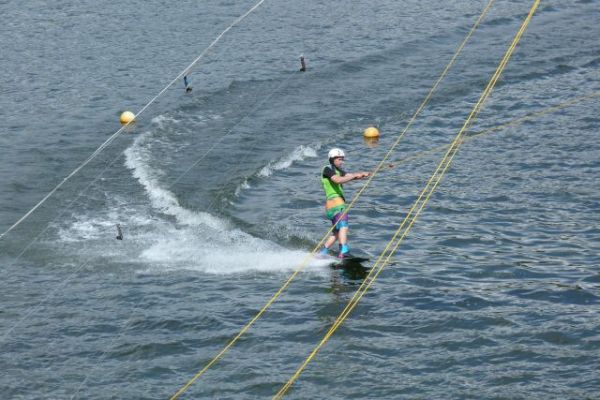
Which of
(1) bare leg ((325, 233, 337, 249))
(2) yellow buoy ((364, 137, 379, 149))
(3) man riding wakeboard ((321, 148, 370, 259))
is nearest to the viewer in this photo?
(3) man riding wakeboard ((321, 148, 370, 259))

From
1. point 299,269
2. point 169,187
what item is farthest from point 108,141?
point 299,269

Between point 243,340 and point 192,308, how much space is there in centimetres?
174

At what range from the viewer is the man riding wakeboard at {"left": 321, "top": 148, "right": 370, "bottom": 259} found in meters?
21.0

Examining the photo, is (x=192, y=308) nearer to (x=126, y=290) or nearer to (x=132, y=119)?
(x=126, y=290)

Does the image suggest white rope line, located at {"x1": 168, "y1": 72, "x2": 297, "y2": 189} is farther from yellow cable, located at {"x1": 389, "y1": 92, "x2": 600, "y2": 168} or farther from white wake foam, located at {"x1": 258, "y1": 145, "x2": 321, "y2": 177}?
yellow cable, located at {"x1": 389, "y1": 92, "x2": 600, "y2": 168}

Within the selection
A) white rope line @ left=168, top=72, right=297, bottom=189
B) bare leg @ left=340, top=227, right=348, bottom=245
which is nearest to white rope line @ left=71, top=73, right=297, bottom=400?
white rope line @ left=168, top=72, right=297, bottom=189

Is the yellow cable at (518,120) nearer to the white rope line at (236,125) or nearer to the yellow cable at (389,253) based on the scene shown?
the yellow cable at (389,253)

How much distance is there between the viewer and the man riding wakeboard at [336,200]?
825 inches

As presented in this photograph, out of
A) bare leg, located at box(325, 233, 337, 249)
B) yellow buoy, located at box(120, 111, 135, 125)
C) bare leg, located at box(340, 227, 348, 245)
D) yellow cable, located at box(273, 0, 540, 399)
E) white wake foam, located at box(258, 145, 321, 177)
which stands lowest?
yellow cable, located at box(273, 0, 540, 399)

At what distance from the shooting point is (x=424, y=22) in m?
38.4

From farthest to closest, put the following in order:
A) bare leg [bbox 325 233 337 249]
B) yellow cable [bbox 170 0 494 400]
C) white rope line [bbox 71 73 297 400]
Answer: bare leg [bbox 325 233 337 249] < white rope line [bbox 71 73 297 400] < yellow cable [bbox 170 0 494 400]

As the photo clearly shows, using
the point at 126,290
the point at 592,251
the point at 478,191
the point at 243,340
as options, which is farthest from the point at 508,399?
the point at 478,191

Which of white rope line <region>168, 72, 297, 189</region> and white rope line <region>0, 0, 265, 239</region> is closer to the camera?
white rope line <region>0, 0, 265, 239</region>

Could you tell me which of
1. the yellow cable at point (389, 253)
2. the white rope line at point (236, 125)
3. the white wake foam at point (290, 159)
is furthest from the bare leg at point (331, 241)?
the white rope line at point (236, 125)
